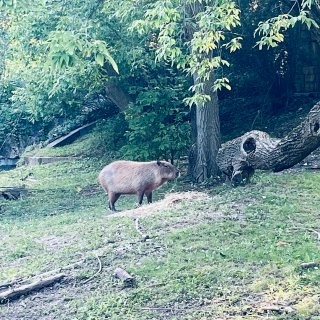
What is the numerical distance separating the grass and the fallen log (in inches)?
4.0

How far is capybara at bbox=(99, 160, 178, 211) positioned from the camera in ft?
32.5

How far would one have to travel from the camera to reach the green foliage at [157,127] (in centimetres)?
1291

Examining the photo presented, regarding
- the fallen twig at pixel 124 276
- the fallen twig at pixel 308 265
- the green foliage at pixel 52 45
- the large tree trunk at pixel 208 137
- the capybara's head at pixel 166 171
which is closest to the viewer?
the fallen twig at pixel 308 265

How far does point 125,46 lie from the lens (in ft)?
39.0

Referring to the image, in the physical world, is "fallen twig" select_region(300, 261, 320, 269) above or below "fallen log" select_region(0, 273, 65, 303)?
above

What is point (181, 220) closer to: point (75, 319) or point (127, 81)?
point (75, 319)

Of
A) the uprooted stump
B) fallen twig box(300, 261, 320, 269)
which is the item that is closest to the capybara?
the uprooted stump

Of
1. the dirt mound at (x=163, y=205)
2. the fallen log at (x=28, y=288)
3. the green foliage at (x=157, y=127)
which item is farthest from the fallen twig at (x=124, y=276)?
the green foliage at (x=157, y=127)

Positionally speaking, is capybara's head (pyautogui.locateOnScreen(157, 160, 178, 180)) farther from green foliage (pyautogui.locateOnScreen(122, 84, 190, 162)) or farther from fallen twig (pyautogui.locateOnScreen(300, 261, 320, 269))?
fallen twig (pyautogui.locateOnScreen(300, 261, 320, 269))

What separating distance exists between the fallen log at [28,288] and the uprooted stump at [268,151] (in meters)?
4.19

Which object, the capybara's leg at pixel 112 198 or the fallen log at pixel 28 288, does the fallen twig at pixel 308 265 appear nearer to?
the fallen log at pixel 28 288

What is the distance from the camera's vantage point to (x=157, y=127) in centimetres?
1313

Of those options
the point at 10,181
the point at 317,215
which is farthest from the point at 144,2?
the point at 10,181

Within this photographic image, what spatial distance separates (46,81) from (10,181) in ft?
13.1
